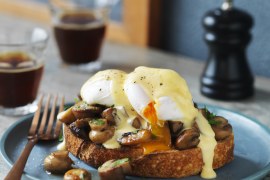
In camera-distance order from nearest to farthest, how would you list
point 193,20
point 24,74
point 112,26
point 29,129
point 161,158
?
point 161,158 → point 29,129 → point 24,74 → point 193,20 → point 112,26

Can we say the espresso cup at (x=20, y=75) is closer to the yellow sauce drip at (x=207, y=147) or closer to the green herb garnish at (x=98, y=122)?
the green herb garnish at (x=98, y=122)

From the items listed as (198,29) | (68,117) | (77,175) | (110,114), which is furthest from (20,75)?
(198,29)

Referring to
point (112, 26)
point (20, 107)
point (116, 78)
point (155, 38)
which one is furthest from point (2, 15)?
point (116, 78)

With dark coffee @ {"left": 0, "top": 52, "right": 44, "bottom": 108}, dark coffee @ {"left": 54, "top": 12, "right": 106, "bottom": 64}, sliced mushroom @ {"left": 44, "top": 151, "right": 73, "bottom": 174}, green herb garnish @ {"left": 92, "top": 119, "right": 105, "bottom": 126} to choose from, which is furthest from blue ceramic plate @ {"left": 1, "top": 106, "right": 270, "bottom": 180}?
dark coffee @ {"left": 54, "top": 12, "right": 106, "bottom": 64}

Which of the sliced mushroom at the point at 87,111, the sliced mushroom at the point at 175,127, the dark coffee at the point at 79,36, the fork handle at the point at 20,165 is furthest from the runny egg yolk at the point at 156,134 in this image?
the dark coffee at the point at 79,36

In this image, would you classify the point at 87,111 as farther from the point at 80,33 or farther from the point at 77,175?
the point at 80,33

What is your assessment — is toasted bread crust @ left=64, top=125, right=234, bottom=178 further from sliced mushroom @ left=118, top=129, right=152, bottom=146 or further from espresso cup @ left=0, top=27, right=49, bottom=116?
espresso cup @ left=0, top=27, right=49, bottom=116

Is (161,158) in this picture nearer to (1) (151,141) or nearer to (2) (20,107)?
(1) (151,141)
